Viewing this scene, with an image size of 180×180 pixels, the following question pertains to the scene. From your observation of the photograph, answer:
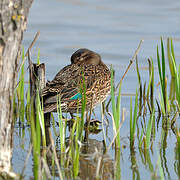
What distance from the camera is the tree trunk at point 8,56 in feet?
14.2

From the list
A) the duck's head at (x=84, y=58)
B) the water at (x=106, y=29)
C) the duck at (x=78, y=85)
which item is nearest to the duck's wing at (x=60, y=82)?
the duck at (x=78, y=85)

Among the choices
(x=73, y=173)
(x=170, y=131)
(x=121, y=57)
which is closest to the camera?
(x=73, y=173)

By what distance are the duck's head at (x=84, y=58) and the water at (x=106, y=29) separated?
76 centimetres

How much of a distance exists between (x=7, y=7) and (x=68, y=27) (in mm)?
7651

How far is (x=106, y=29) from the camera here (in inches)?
468

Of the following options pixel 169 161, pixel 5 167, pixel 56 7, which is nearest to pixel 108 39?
pixel 56 7

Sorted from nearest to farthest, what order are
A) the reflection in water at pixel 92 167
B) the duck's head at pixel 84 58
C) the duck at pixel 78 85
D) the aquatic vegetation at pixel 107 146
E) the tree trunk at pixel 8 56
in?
the tree trunk at pixel 8 56 < the aquatic vegetation at pixel 107 146 < the reflection in water at pixel 92 167 < the duck at pixel 78 85 < the duck's head at pixel 84 58

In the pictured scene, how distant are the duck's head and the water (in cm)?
76

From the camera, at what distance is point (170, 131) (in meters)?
6.43

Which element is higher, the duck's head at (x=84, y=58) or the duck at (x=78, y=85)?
the duck's head at (x=84, y=58)

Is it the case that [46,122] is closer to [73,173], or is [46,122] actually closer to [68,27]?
[73,173]

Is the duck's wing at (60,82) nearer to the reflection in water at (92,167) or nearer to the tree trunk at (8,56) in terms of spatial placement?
the reflection in water at (92,167)

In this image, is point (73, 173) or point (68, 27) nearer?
point (73, 173)

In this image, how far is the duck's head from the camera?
25.4 feet
